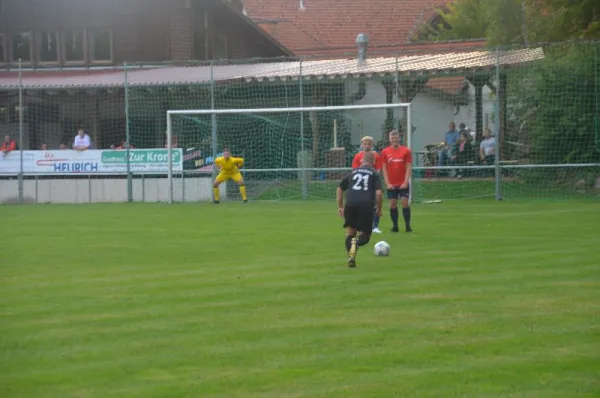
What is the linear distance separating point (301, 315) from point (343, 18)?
147 feet

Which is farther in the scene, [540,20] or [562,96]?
[540,20]

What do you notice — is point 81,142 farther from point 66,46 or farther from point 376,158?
point 376,158

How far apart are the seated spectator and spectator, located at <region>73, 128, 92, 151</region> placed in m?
10.8

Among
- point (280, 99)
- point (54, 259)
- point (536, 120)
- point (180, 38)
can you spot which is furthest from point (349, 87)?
point (54, 259)

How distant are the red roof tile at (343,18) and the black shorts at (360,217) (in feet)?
118

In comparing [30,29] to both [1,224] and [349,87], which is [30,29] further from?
[1,224]

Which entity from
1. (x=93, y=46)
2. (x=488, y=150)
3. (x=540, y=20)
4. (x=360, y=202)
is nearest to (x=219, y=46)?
(x=93, y=46)

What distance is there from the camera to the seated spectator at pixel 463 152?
29641 millimetres

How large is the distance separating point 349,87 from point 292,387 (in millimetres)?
26077

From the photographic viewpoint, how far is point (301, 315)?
10.2m

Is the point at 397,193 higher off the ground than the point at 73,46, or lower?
lower

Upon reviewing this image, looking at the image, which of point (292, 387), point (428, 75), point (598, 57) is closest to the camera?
point (292, 387)

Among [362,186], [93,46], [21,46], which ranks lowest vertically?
[362,186]

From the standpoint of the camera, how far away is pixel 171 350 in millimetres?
8656
